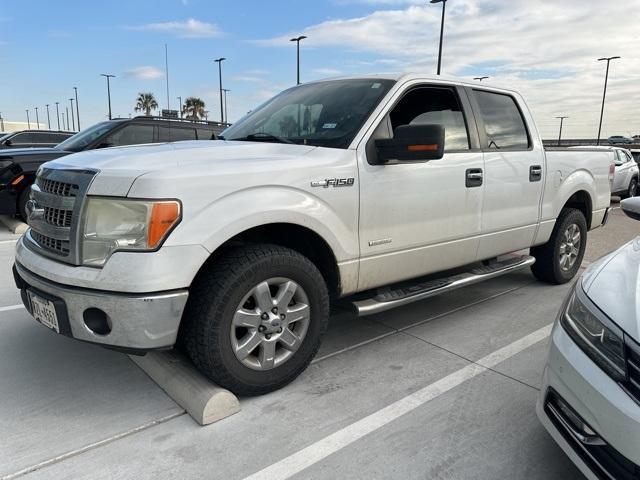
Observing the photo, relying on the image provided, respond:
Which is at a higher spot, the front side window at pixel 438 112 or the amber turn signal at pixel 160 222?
the front side window at pixel 438 112

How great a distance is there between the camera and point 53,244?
265cm

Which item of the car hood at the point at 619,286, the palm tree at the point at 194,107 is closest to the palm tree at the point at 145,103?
the palm tree at the point at 194,107

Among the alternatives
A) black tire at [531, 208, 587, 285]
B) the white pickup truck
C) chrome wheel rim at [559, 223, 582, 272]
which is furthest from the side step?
chrome wheel rim at [559, 223, 582, 272]

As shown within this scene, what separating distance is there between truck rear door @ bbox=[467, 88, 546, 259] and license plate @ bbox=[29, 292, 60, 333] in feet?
9.97

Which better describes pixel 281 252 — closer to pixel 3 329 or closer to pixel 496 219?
pixel 496 219

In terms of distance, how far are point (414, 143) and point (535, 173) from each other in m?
2.01

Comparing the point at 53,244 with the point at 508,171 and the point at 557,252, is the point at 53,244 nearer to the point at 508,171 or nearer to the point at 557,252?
the point at 508,171

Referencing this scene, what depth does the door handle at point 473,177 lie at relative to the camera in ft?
12.3

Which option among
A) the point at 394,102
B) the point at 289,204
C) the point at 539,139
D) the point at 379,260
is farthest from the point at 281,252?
the point at 539,139

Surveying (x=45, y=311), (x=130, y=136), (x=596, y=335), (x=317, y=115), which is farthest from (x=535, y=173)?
(x=130, y=136)

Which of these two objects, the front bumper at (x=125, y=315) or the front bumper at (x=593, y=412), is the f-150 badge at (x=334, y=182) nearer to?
the front bumper at (x=125, y=315)

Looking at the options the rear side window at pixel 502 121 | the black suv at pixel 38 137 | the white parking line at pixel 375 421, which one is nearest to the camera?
the white parking line at pixel 375 421

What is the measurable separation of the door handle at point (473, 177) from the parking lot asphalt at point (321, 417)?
1.14 m

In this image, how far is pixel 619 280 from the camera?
6.77ft
